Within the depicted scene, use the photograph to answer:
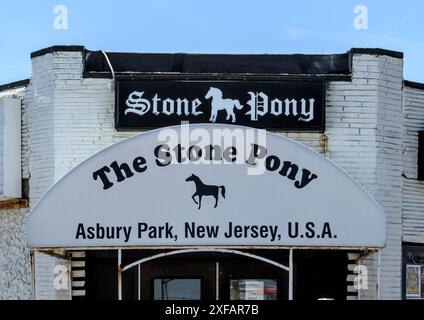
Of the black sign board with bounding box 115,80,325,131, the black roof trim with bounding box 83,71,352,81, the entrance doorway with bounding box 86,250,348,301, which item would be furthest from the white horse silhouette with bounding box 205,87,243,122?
the entrance doorway with bounding box 86,250,348,301

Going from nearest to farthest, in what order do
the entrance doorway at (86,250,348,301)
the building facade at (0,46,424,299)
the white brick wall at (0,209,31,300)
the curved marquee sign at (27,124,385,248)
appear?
the curved marquee sign at (27,124,385,248), the building facade at (0,46,424,299), the entrance doorway at (86,250,348,301), the white brick wall at (0,209,31,300)

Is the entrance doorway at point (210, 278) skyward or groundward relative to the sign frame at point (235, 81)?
groundward

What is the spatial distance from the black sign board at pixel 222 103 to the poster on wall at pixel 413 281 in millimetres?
2419

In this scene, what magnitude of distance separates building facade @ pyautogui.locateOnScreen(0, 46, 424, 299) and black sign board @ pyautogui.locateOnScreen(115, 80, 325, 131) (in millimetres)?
88

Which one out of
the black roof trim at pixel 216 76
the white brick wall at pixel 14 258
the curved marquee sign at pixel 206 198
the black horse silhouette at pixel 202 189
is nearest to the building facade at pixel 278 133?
the black roof trim at pixel 216 76

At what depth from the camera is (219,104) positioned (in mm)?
10641

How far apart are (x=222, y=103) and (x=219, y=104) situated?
0.04 meters

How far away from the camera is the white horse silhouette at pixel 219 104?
10.6m

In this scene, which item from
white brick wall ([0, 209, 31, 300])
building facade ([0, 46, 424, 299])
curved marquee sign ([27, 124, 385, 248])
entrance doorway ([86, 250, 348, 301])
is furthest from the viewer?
white brick wall ([0, 209, 31, 300])

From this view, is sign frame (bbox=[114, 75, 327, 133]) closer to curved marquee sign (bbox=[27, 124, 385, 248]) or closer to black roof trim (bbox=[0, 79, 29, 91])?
curved marquee sign (bbox=[27, 124, 385, 248])

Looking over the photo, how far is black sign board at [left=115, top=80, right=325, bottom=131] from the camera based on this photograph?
34.9 ft

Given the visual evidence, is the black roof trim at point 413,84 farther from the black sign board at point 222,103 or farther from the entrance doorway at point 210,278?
the entrance doorway at point 210,278

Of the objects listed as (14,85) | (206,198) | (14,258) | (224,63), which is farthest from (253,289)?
(14,85)
